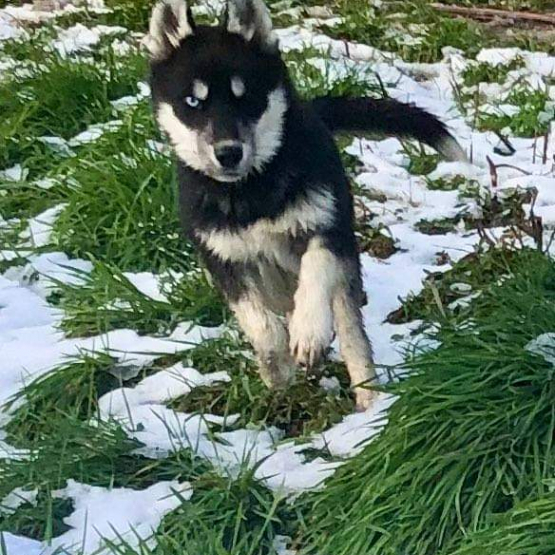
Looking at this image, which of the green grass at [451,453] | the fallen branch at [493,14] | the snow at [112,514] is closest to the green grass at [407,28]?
the fallen branch at [493,14]

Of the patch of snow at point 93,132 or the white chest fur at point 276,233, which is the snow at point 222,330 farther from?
the white chest fur at point 276,233

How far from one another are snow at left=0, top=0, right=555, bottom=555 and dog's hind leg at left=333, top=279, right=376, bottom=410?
0.07m

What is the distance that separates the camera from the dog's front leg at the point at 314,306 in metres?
3.49

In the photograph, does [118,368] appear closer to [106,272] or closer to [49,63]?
[106,272]

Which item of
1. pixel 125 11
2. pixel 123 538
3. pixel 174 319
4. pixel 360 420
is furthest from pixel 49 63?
pixel 123 538

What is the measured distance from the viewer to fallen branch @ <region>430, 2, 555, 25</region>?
711 centimetres

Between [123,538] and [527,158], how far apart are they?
9.65 ft

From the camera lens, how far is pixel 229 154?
11.4ft

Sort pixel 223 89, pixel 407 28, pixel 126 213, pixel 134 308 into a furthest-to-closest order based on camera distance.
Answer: pixel 407 28 < pixel 126 213 < pixel 134 308 < pixel 223 89

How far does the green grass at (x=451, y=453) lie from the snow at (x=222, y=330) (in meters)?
0.11

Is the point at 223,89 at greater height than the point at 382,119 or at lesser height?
greater

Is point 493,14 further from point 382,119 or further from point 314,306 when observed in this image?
point 314,306

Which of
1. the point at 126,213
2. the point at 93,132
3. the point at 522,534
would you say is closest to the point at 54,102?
the point at 93,132

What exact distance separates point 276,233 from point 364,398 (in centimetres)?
55
